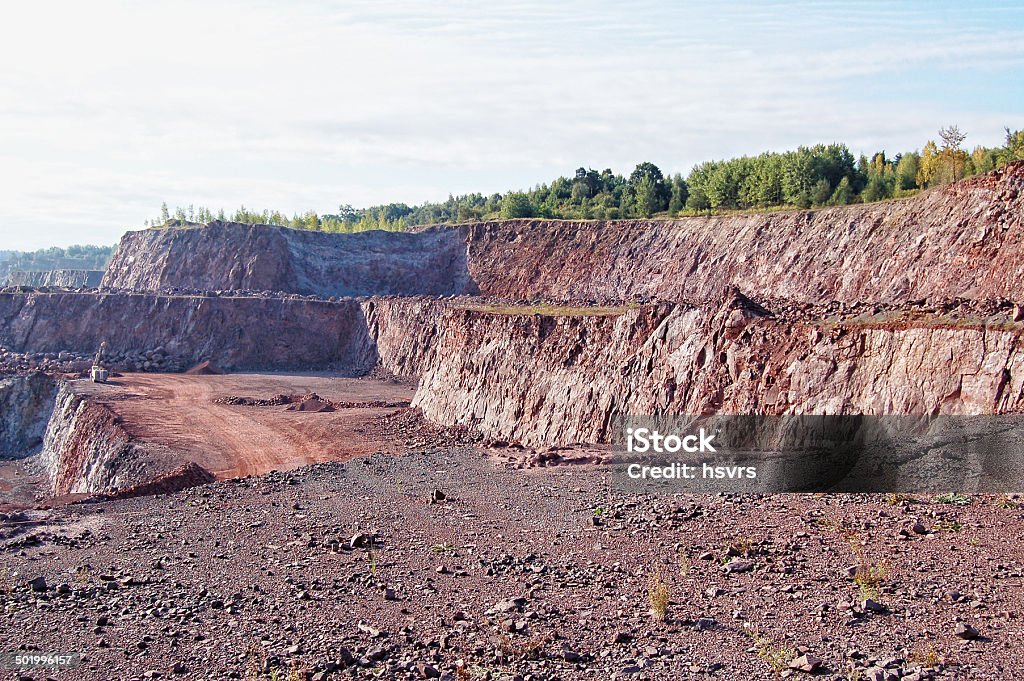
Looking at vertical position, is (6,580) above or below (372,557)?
below

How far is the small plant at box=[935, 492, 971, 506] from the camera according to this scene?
15.0 m

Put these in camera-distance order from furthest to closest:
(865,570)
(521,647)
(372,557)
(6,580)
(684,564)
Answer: (372,557)
(6,580)
(684,564)
(865,570)
(521,647)

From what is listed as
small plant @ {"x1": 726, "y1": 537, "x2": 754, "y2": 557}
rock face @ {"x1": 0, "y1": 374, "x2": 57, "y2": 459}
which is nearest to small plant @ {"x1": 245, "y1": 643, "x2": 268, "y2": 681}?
small plant @ {"x1": 726, "y1": 537, "x2": 754, "y2": 557}

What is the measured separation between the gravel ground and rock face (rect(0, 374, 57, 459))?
17.1 metres

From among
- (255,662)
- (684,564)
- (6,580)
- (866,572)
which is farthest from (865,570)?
(6,580)

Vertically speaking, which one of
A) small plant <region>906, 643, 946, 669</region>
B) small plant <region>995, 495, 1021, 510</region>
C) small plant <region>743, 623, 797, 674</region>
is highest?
small plant <region>995, 495, 1021, 510</region>

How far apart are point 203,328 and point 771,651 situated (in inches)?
1880

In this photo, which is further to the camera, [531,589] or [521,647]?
[531,589]

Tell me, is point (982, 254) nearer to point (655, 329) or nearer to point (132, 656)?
point (655, 329)

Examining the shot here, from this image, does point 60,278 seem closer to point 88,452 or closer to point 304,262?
point 304,262

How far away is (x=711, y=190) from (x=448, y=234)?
21368mm

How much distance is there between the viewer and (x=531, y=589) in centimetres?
1307

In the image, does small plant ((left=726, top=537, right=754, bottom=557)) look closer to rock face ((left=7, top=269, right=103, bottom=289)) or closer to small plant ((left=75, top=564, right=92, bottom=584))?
small plant ((left=75, top=564, right=92, bottom=584))

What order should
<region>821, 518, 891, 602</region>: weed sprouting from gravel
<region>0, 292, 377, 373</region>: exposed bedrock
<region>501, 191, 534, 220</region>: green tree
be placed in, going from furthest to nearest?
<region>501, 191, 534, 220</region>: green tree < <region>0, 292, 377, 373</region>: exposed bedrock < <region>821, 518, 891, 602</region>: weed sprouting from gravel
